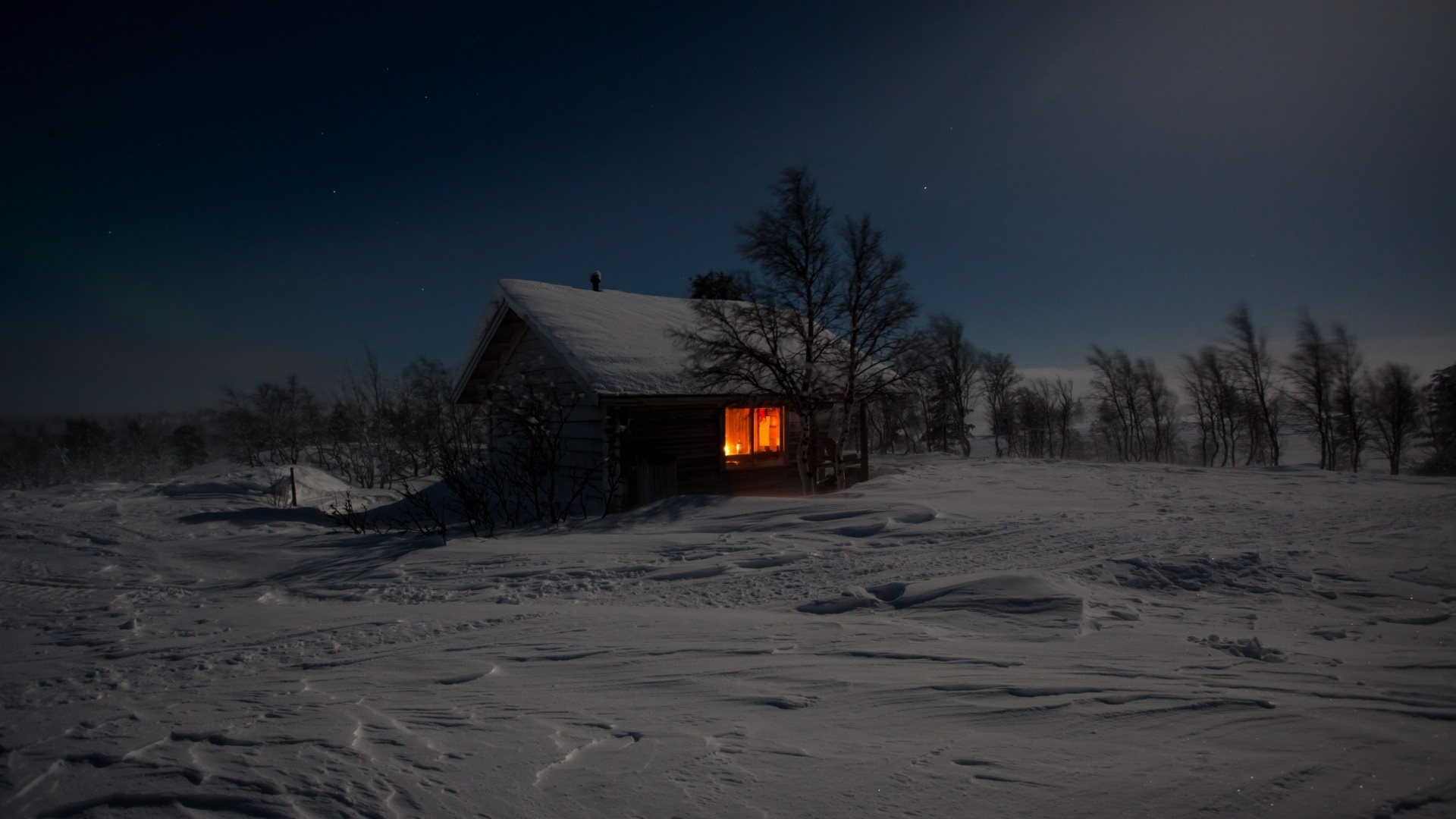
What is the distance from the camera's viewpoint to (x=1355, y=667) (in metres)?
2.86

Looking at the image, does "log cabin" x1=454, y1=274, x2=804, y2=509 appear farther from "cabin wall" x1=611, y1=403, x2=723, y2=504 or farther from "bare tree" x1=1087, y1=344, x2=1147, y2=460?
"bare tree" x1=1087, y1=344, x2=1147, y2=460

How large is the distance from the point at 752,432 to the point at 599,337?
14.1 feet

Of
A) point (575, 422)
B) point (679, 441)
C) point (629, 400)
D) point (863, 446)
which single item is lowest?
point (863, 446)

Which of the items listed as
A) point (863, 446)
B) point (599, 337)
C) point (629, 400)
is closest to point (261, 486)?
point (599, 337)

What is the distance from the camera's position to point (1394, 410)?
31.9m

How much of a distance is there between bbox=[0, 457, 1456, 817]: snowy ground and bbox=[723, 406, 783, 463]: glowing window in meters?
7.53

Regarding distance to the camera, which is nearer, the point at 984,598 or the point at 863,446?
the point at 984,598

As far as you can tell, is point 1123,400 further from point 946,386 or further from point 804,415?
point 804,415

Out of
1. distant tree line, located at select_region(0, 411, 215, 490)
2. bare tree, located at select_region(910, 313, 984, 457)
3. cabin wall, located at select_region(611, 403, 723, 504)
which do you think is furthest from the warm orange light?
distant tree line, located at select_region(0, 411, 215, 490)

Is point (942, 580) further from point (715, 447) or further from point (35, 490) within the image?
point (35, 490)

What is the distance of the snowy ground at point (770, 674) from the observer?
2053 mm

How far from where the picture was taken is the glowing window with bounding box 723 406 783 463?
564 inches

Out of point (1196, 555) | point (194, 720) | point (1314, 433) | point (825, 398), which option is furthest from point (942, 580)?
point (1314, 433)

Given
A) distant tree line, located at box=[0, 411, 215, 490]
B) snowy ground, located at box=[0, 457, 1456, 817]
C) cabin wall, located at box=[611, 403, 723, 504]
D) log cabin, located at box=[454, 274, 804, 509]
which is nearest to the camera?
snowy ground, located at box=[0, 457, 1456, 817]
